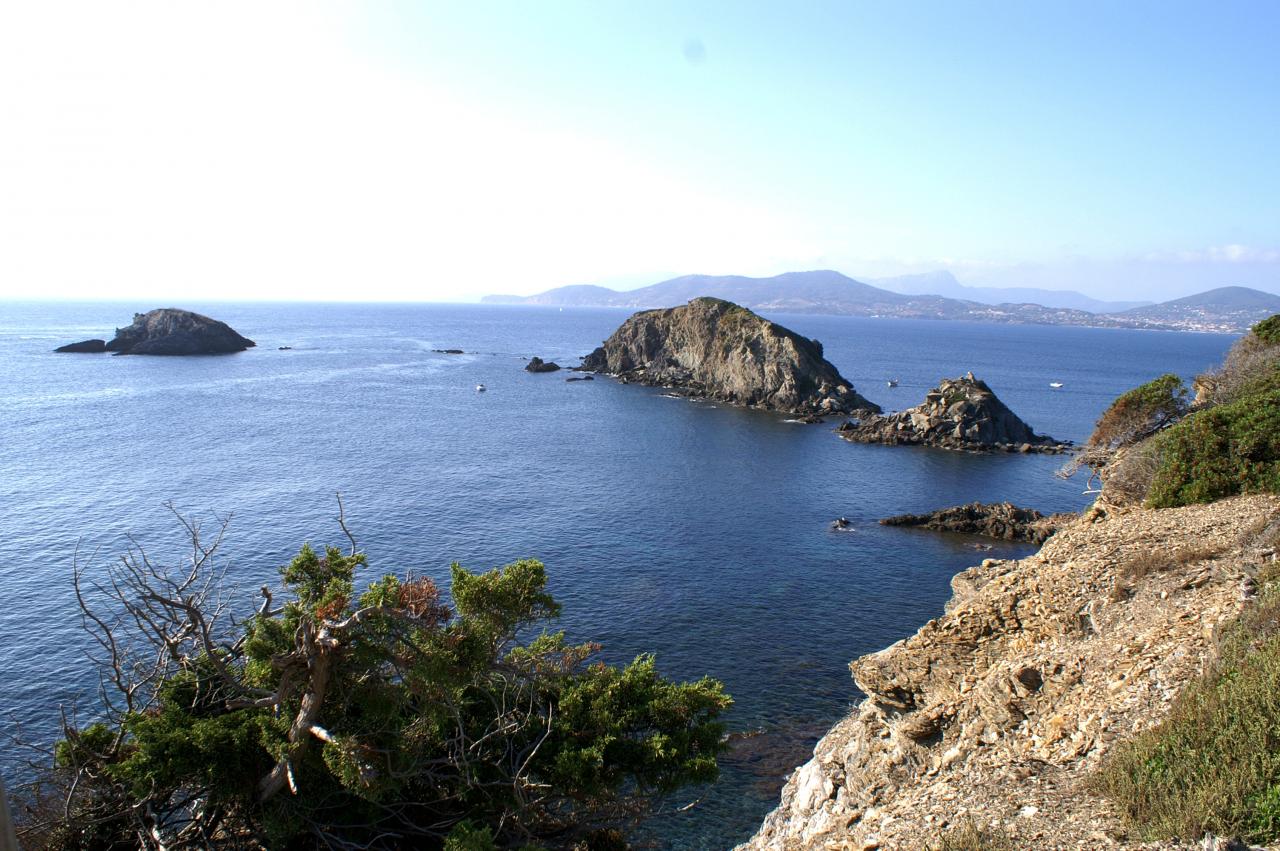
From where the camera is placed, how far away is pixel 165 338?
148750 millimetres

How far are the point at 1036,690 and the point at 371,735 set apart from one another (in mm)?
14704

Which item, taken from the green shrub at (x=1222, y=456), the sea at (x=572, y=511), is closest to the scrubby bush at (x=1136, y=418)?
the sea at (x=572, y=511)

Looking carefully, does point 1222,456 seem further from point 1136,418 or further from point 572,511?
point 572,511

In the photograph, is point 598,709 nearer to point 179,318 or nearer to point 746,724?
point 746,724

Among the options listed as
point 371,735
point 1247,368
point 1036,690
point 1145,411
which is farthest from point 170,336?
point 1036,690

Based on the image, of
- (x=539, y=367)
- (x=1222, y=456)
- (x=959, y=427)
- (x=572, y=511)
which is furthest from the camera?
(x=539, y=367)

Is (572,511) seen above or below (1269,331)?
below

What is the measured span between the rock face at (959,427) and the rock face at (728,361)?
43.0 ft

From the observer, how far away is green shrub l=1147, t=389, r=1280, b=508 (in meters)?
24.3

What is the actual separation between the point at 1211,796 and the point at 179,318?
178m

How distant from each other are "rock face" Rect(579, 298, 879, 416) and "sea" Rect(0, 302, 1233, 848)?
28.1 ft

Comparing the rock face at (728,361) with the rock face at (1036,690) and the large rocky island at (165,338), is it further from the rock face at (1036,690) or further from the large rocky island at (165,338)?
the rock face at (1036,690)

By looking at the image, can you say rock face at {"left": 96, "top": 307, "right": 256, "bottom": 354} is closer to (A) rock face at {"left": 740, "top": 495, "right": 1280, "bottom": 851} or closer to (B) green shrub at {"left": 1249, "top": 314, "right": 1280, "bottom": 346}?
(A) rock face at {"left": 740, "top": 495, "right": 1280, "bottom": 851}

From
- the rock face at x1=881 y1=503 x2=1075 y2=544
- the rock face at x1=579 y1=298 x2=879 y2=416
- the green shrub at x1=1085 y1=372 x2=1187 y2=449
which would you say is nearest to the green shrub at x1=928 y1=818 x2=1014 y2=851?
the green shrub at x1=1085 y1=372 x2=1187 y2=449
